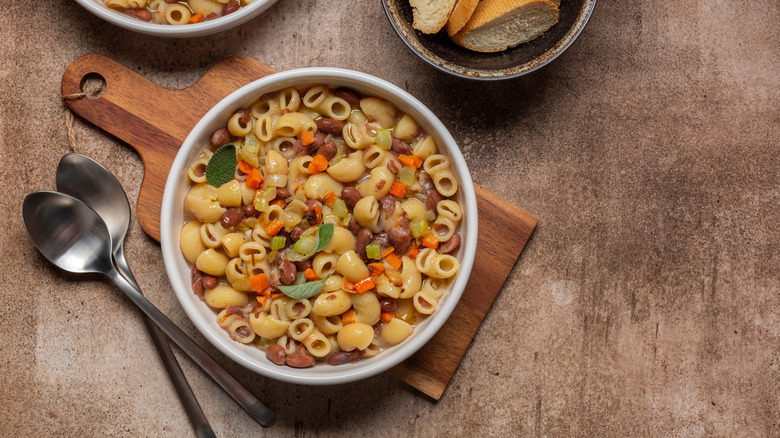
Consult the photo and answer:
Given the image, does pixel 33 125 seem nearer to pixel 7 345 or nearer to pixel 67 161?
pixel 67 161

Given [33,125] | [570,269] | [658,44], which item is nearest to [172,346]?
[33,125]

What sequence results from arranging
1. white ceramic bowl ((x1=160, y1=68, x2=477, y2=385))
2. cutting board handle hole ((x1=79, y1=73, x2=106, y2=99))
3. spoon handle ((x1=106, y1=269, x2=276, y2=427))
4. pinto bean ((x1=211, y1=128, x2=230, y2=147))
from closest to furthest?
white ceramic bowl ((x1=160, y1=68, x2=477, y2=385)) → pinto bean ((x1=211, y1=128, x2=230, y2=147)) → spoon handle ((x1=106, y1=269, x2=276, y2=427)) → cutting board handle hole ((x1=79, y1=73, x2=106, y2=99))

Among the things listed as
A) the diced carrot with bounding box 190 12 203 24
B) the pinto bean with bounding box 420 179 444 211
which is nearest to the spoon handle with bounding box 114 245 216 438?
the diced carrot with bounding box 190 12 203 24

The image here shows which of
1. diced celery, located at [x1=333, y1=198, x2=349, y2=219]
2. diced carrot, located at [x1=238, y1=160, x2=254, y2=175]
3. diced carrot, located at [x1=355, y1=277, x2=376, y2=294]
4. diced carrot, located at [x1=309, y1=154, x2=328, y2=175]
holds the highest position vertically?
diced carrot, located at [x1=309, y1=154, x2=328, y2=175]

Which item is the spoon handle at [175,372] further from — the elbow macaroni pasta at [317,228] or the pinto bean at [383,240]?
the pinto bean at [383,240]

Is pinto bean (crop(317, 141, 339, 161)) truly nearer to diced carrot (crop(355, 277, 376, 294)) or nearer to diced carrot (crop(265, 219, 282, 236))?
diced carrot (crop(265, 219, 282, 236))

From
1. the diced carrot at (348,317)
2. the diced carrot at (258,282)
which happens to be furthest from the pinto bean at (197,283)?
the diced carrot at (348,317)

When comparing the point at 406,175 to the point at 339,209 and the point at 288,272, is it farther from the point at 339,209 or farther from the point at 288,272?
the point at 288,272
